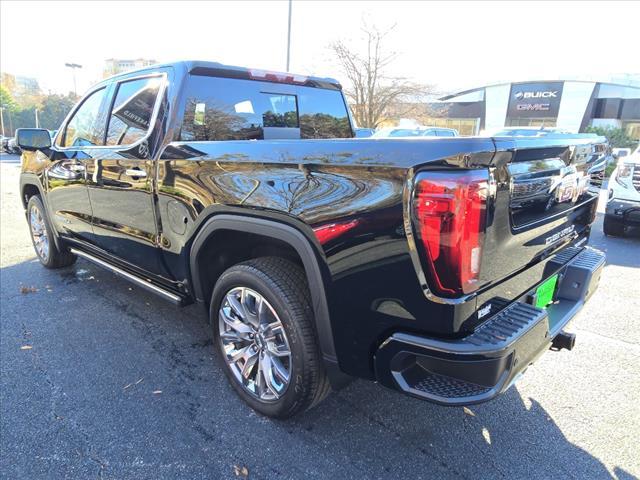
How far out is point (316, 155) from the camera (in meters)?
2.01

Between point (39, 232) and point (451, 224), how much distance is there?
5.12 m

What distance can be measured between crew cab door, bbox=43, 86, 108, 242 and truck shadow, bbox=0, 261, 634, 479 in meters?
1.19

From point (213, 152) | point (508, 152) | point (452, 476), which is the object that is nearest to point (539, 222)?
point (508, 152)

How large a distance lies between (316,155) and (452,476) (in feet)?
5.41

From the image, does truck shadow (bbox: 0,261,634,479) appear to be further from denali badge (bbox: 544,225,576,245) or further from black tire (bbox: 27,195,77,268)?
black tire (bbox: 27,195,77,268)

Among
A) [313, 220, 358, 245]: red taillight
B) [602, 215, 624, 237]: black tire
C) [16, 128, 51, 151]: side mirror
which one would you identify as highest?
[16, 128, 51, 151]: side mirror

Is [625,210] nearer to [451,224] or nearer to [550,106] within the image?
[451,224]

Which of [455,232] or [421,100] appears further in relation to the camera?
[421,100]

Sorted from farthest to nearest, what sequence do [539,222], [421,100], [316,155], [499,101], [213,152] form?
[499,101] → [421,100] → [213,152] → [539,222] → [316,155]

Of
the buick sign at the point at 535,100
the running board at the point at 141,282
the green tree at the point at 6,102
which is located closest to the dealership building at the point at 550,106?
the buick sign at the point at 535,100

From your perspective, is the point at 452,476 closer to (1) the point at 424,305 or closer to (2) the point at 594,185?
(1) the point at 424,305

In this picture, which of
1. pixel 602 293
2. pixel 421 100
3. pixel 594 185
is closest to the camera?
pixel 594 185

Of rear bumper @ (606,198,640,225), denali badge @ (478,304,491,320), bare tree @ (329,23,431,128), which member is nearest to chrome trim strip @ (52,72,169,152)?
denali badge @ (478,304,491,320)

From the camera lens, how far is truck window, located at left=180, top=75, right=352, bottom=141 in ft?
9.85
